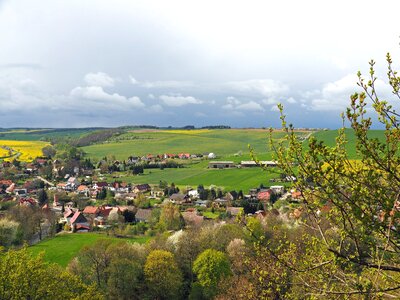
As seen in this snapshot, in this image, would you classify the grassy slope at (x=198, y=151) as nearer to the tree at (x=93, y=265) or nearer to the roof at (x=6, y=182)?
the roof at (x=6, y=182)

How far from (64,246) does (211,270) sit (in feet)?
91.4

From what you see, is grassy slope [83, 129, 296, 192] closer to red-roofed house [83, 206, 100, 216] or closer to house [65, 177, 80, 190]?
house [65, 177, 80, 190]

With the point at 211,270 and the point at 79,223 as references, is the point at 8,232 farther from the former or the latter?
the point at 211,270

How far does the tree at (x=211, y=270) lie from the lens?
3719cm

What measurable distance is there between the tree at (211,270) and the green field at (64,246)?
19.4 m

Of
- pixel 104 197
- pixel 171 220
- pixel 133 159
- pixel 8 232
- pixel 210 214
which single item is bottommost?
pixel 104 197

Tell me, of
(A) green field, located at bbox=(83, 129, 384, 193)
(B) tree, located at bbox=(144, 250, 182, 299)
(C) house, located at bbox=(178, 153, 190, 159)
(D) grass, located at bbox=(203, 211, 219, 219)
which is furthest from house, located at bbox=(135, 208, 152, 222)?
(C) house, located at bbox=(178, 153, 190, 159)

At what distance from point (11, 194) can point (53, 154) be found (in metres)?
54.4

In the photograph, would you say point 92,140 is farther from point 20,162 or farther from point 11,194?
point 11,194

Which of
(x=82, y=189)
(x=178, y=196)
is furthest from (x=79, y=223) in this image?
(x=82, y=189)

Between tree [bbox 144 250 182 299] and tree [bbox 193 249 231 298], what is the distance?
2.37m

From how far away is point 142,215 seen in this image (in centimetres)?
7562

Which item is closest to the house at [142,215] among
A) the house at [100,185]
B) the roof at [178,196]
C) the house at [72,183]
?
the roof at [178,196]

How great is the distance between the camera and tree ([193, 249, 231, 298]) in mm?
37188
